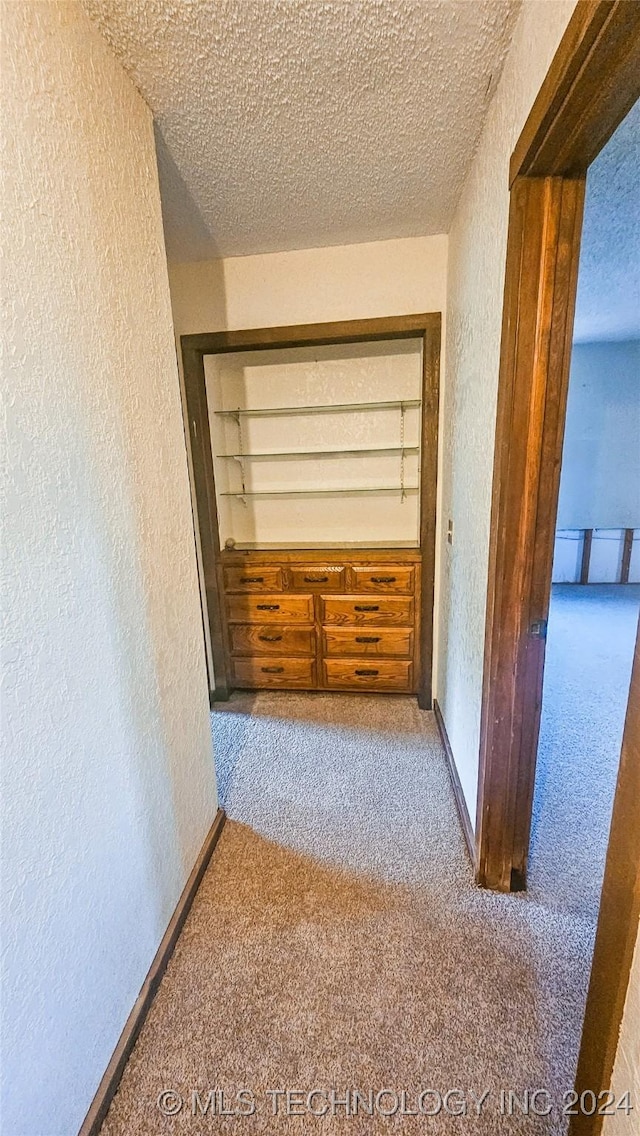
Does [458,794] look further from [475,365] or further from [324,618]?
[475,365]

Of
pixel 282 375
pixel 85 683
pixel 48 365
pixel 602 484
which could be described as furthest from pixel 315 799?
pixel 602 484

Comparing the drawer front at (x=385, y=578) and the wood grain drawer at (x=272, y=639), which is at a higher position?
the drawer front at (x=385, y=578)

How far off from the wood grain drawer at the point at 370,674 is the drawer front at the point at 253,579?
0.54m

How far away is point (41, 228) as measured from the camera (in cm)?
84

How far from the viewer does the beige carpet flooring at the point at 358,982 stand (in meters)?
0.98

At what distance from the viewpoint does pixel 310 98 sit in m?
1.21

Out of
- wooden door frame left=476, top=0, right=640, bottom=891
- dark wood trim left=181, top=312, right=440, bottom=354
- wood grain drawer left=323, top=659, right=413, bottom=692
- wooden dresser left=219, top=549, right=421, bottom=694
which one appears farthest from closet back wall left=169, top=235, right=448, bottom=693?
wooden door frame left=476, top=0, right=640, bottom=891

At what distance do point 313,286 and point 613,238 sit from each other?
1.39m

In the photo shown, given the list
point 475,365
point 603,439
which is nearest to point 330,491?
point 475,365

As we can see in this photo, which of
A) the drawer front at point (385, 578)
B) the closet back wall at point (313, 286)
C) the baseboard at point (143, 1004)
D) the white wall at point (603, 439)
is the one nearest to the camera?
the baseboard at point (143, 1004)

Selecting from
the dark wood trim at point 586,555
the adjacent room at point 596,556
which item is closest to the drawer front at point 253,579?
the adjacent room at point 596,556

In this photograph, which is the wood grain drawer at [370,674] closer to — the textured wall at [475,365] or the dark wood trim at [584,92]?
the textured wall at [475,365]

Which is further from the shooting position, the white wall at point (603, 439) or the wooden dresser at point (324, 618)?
the white wall at point (603, 439)

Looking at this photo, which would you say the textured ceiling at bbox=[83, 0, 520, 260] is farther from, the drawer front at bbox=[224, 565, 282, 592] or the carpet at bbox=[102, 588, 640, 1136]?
the carpet at bbox=[102, 588, 640, 1136]
